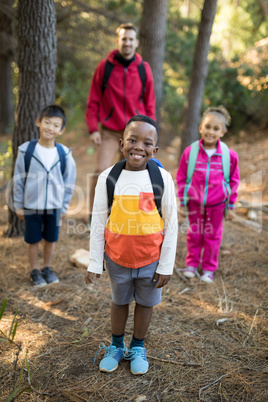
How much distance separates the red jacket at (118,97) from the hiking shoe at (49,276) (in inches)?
71.1

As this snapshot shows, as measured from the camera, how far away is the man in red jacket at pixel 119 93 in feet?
13.0

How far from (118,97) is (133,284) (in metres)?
2.65

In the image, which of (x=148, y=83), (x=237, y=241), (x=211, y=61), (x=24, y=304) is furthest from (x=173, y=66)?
(x=24, y=304)

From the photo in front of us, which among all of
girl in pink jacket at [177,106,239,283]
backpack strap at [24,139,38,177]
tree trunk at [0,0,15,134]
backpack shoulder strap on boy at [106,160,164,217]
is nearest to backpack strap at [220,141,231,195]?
girl in pink jacket at [177,106,239,283]

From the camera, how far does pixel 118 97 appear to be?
4.06 metres

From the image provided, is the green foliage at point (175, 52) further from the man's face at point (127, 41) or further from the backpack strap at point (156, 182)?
the backpack strap at point (156, 182)

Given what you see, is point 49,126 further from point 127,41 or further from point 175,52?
point 175,52

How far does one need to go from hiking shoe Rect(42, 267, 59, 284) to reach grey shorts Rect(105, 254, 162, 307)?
1.37m

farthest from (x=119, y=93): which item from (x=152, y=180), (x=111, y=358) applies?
(x=111, y=358)

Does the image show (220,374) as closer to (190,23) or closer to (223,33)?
(190,23)

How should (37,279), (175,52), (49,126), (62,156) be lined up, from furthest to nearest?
1. (175,52)
2. (37,279)
3. (62,156)
4. (49,126)

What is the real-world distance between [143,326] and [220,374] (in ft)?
1.98

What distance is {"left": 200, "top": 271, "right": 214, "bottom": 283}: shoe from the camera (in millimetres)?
3496

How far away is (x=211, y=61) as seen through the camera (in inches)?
320
